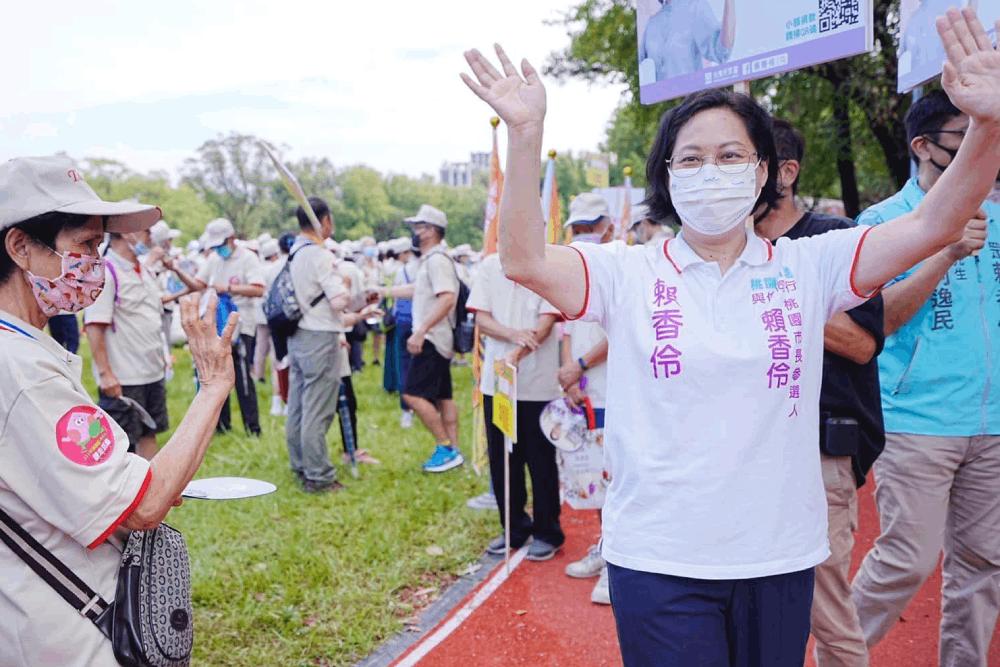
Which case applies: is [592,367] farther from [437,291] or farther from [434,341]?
[434,341]

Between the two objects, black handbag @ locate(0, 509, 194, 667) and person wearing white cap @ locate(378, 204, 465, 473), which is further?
person wearing white cap @ locate(378, 204, 465, 473)

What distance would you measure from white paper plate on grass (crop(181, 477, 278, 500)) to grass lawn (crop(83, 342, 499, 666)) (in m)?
1.82

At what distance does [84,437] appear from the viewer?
1.65 meters

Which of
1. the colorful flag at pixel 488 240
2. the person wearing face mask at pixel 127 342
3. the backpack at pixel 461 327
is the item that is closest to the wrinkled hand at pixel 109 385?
the person wearing face mask at pixel 127 342

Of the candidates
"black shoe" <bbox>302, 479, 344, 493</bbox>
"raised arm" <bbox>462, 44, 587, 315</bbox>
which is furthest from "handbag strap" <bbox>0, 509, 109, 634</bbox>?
"black shoe" <bbox>302, 479, 344, 493</bbox>

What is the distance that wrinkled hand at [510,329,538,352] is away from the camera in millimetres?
4555

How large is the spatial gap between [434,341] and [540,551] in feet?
7.17

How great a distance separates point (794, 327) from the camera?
1842 mm

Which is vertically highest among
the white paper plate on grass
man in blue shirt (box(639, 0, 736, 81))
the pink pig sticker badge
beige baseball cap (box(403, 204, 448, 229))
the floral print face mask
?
man in blue shirt (box(639, 0, 736, 81))

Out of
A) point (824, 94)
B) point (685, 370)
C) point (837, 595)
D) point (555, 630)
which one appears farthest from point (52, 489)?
point (824, 94)

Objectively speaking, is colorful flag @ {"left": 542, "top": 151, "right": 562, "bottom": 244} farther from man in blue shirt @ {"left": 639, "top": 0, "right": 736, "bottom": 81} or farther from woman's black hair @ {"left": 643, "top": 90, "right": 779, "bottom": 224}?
woman's black hair @ {"left": 643, "top": 90, "right": 779, "bottom": 224}

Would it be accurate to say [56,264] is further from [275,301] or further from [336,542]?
[275,301]

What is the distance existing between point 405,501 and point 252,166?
5682cm

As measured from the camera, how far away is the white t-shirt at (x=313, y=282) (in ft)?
19.3
